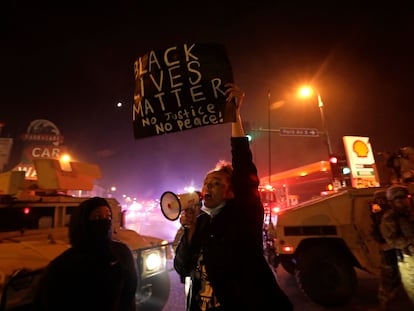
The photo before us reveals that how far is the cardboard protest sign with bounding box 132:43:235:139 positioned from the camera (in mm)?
3178

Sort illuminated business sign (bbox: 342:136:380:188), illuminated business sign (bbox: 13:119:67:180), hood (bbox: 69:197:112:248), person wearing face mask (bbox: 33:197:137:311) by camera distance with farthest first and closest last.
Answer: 1. illuminated business sign (bbox: 13:119:67:180)
2. illuminated business sign (bbox: 342:136:380:188)
3. hood (bbox: 69:197:112:248)
4. person wearing face mask (bbox: 33:197:137:311)

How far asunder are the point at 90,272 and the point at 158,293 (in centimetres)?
301

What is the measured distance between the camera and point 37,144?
25375mm

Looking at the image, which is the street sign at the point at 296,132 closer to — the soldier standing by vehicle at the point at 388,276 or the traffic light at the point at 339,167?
the traffic light at the point at 339,167

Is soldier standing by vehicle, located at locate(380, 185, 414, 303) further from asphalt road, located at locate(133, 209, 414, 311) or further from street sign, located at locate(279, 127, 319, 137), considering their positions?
street sign, located at locate(279, 127, 319, 137)

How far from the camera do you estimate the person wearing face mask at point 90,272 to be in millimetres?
1927

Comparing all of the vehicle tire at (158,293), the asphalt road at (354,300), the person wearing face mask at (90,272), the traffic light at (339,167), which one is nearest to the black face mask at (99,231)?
the person wearing face mask at (90,272)

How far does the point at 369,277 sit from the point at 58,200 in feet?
25.4

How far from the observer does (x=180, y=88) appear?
3.47m

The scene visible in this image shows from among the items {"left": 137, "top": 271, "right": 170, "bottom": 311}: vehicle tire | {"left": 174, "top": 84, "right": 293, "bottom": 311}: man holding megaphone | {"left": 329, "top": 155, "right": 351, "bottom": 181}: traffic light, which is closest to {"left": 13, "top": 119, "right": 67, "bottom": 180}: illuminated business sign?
{"left": 329, "top": 155, "right": 351, "bottom": 181}: traffic light

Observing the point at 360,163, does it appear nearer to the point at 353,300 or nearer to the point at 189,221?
the point at 353,300

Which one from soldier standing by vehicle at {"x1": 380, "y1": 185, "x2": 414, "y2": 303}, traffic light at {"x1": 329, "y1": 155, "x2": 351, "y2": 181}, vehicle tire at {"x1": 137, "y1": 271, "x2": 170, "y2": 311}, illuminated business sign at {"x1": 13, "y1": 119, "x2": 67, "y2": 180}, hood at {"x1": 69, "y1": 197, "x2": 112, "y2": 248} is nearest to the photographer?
hood at {"x1": 69, "y1": 197, "x2": 112, "y2": 248}

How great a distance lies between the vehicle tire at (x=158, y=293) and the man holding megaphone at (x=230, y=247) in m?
2.76

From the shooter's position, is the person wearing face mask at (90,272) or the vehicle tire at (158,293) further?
the vehicle tire at (158,293)
